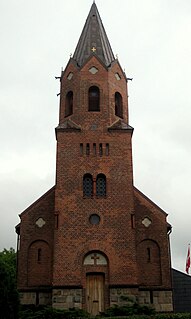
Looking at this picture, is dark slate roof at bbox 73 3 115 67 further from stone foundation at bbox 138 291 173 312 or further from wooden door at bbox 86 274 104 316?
stone foundation at bbox 138 291 173 312

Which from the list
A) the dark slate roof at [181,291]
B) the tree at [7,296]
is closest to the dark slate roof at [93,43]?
the dark slate roof at [181,291]

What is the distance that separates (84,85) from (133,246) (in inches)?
436

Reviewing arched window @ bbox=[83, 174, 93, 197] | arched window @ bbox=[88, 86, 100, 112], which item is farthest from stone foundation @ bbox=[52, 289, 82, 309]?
arched window @ bbox=[88, 86, 100, 112]

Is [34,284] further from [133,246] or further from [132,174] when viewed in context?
[132,174]

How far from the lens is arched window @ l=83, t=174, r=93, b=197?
30.0 meters

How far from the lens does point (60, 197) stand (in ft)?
97.1

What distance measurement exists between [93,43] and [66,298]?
17925mm

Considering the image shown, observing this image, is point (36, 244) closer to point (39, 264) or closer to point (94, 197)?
point (39, 264)

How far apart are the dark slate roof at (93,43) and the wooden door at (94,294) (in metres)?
14.4

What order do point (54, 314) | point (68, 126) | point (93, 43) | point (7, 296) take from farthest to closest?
point (93, 43) → point (68, 126) → point (54, 314) → point (7, 296)

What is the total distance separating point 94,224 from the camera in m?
29.0

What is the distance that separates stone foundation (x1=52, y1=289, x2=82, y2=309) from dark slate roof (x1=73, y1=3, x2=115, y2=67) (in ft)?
49.7

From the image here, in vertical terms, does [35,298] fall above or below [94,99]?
below

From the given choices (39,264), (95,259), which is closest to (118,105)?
(95,259)
